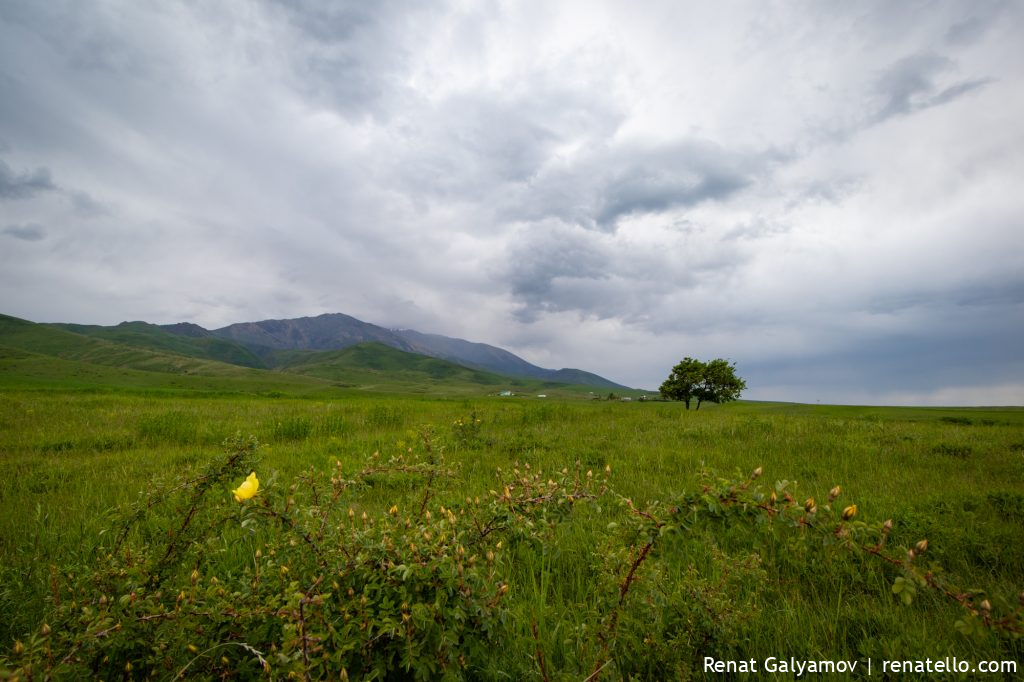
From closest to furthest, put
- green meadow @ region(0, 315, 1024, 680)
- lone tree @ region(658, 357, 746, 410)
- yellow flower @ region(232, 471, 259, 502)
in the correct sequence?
green meadow @ region(0, 315, 1024, 680), yellow flower @ region(232, 471, 259, 502), lone tree @ region(658, 357, 746, 410)

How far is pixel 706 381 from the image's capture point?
5488 cm

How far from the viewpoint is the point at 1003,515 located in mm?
5223

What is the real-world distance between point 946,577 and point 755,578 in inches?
81.9

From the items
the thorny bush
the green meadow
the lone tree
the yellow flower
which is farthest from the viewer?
the lone tree

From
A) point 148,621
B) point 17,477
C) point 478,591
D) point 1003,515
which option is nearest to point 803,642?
point 478,591

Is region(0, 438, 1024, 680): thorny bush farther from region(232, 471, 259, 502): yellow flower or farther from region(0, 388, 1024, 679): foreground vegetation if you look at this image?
region(232, 471, 259, 502): yellow flower

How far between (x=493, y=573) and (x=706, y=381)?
58710 mm

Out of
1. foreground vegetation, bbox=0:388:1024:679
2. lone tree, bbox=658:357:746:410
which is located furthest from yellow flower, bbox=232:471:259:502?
lone tree, bbox=658:357:746:410

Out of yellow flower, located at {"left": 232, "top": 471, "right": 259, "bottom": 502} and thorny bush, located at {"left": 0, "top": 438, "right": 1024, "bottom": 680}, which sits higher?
yellow flower, located at {"left": 232, "top": 471, "right": 259, "bottom": 502}

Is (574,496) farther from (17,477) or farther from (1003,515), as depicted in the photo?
(17,477)

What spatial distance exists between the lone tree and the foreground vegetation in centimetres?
4999

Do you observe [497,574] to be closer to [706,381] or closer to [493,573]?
[493,573]

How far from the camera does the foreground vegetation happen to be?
2100 millimetres

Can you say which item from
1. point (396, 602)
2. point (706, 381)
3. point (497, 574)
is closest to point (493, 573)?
point (497, 574)
